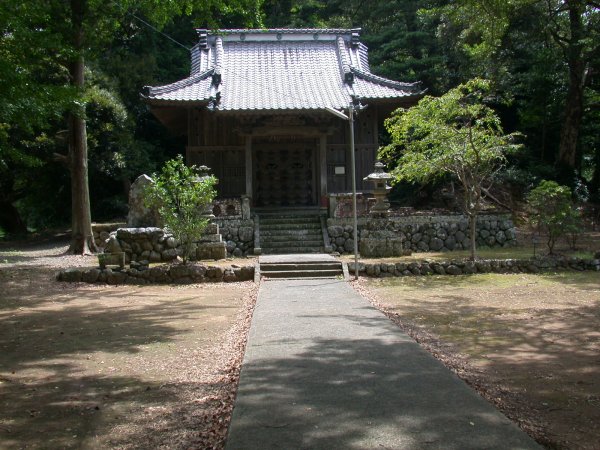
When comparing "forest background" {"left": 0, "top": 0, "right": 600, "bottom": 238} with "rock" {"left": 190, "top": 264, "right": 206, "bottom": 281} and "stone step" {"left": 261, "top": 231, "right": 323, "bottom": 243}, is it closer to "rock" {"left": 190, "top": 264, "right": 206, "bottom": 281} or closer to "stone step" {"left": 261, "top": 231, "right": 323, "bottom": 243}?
"stone step" {"left": 261, "top": 231, "right": 323, "bottom": 243}

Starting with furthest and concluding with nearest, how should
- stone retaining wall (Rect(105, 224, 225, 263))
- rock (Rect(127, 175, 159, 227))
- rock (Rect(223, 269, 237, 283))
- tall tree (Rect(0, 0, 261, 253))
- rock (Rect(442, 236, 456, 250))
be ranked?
rock (Rect(442, 236, 456, 250)) → rock (Rect(127, 175, 159, 227)) → stone retaining wall (Rect(105, 224, 225, 263)) → rock (Rect(223, 269, 237, 283)) → tall tree (Rect(0, 0, 261, 253))

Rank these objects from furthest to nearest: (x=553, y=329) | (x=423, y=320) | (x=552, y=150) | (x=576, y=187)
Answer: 1. (x=552, y=150)
2. (x=576, y=187)
3. (x=423, y=320)
4. (x=553, y=329)

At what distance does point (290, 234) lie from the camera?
1753 cm

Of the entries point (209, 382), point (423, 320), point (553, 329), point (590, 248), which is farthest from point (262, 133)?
point (209, 382)

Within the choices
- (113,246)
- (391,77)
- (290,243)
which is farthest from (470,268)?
(391,77)

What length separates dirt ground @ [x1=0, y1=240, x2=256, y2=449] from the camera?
4.04 metres

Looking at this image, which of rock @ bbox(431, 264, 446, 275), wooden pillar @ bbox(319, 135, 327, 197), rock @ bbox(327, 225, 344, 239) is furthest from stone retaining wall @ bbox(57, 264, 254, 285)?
wooden pillar @ bbox(319, 135, 327, 197)

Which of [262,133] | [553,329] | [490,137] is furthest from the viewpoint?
[262,133]

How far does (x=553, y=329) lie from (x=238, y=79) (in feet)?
54.2

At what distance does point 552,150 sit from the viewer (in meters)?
25.7

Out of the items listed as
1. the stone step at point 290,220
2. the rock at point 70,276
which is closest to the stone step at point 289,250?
the stone step at point 290,220

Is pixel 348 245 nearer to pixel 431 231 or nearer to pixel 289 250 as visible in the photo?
pixel 289 250

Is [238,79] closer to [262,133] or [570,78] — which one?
[262,133]

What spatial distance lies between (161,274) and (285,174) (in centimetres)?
926
